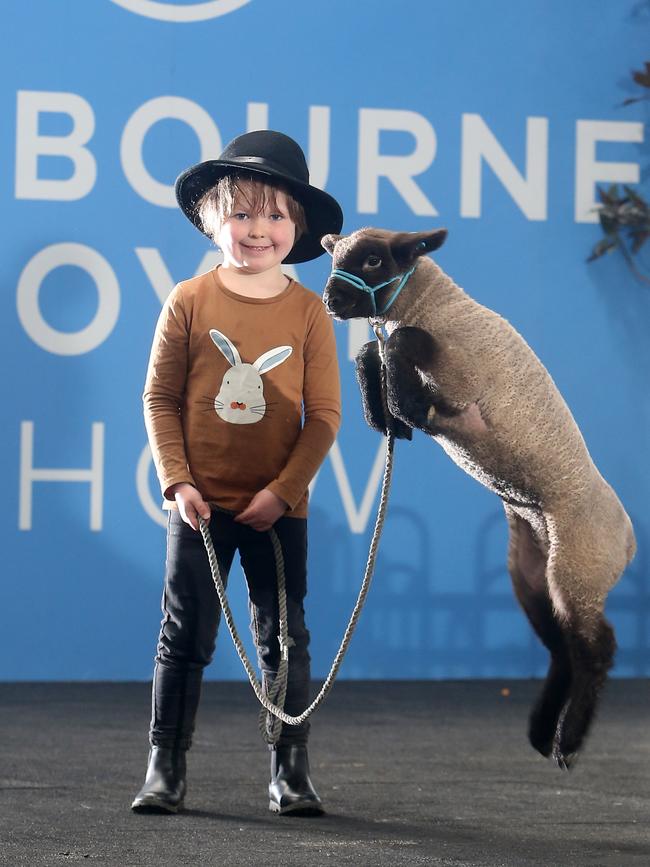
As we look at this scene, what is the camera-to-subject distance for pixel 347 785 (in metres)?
2.32

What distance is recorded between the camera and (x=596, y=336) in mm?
3768

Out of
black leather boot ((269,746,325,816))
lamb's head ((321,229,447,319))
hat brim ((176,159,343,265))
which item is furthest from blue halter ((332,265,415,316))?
black leather boot ((269,746,325,816))

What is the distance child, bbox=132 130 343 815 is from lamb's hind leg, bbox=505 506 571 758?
754mm

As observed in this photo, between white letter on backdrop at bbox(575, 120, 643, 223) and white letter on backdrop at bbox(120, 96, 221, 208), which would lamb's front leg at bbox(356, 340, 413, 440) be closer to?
white letter on backdrop at bbox(120, 96, 221, 208)

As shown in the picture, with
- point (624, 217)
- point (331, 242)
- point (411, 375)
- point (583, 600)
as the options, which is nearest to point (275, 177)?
point (331, 242)

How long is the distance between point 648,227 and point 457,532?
1088 millimetres

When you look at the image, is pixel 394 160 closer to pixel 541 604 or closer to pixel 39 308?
pixel 39 308

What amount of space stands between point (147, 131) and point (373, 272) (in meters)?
2.75

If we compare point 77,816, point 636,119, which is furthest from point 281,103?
point 77,816

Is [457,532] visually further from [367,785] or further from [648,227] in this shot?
[367,785]

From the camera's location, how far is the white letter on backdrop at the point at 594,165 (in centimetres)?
377

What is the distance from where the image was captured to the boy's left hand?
6.05 feet

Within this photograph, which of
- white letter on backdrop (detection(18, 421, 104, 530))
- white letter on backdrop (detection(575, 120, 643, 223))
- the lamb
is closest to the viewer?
the lamb

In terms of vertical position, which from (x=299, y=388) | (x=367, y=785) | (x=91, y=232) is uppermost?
(x=91, y=232)
